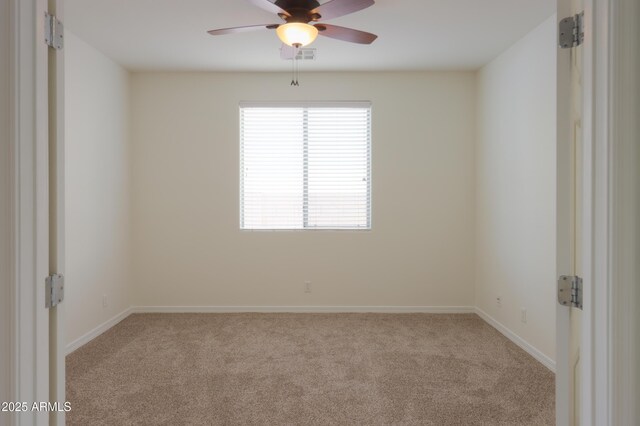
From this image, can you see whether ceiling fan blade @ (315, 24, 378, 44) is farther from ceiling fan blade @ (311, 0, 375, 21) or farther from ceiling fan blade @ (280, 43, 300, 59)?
ceiling fan blade @ (280, 43, 300, 59)

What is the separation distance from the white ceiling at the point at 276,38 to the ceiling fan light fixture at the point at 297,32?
1.72ft

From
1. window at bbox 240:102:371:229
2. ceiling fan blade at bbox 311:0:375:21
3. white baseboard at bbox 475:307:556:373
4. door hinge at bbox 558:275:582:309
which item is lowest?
white baseboard at bbox 475:307:556:373

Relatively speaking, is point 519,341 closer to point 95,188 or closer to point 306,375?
point 306,375

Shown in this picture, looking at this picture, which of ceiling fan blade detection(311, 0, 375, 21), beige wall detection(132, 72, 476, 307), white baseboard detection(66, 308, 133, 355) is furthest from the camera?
beige wall detection(132, 72, 476, 307)

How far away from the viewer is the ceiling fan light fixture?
258cm

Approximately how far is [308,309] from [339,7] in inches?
130

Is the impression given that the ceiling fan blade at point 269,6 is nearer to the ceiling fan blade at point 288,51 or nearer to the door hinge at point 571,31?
the ceiling fan blade at point 288,51

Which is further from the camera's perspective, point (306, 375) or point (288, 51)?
point (288, 51)

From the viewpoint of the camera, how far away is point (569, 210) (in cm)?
131
